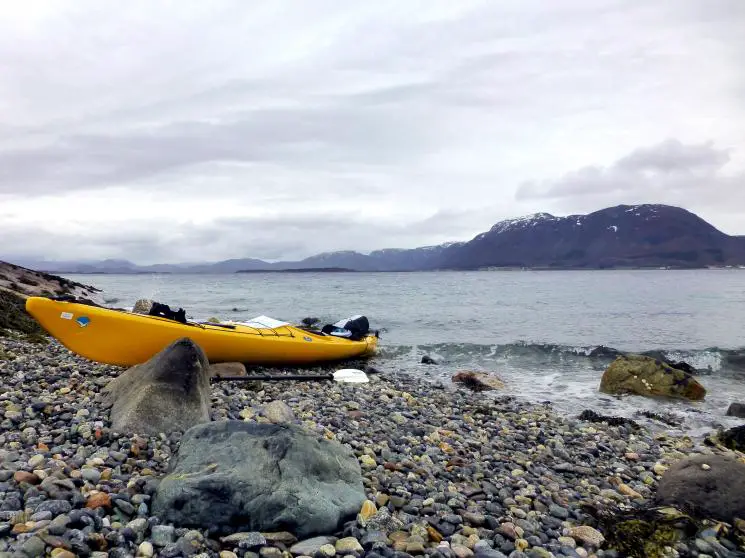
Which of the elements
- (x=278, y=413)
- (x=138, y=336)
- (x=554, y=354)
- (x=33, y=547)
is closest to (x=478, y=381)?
(x=278, y=413)

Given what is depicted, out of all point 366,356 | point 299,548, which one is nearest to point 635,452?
point 299,548

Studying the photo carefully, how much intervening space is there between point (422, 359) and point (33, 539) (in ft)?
49.7

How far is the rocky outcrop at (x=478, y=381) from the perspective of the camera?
13.2m

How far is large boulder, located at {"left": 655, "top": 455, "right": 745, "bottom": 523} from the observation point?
5168 millimetres

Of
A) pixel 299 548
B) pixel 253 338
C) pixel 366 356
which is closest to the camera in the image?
pixel 299 548

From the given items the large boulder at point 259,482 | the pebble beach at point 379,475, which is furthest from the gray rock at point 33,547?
the large boulder at point 259,482

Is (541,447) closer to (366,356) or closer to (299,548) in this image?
(299,548)

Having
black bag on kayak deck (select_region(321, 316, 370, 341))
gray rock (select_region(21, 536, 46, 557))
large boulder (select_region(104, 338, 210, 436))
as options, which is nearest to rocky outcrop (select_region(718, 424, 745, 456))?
large boulder (select_region(104, 338, 210, 436))

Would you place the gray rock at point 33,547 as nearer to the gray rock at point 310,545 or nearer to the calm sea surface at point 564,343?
the gray rock at point 310,545

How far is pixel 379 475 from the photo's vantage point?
556cm

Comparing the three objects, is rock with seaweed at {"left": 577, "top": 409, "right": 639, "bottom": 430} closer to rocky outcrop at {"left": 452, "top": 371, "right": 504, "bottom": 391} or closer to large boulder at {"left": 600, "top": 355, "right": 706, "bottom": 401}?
rocky outcrop at {"left": 452, "top": 371, "right": 504, "bottom": 391}

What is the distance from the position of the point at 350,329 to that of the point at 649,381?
8740mm

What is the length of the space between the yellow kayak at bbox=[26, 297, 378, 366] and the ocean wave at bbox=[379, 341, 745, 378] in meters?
6.82

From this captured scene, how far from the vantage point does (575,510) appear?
5.40 m
